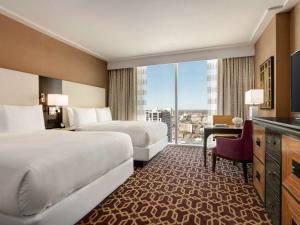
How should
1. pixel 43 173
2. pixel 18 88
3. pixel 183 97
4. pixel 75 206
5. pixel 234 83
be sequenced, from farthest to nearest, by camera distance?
pixel 183 97, pixel 234 83, pixel 18 88, pixel 75 206, pixel 43 173

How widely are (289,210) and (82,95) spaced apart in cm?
468

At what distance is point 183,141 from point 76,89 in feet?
11.3

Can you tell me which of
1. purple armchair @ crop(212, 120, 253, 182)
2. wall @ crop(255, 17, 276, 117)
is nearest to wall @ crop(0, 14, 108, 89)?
purple armchair @ crop(212, 120, 253, 182)

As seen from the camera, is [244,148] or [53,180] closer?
[53,180]

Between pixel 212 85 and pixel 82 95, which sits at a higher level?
pixel 212 85

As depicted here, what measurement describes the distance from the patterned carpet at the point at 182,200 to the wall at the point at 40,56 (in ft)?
9.48

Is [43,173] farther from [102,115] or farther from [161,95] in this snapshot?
[161,95]

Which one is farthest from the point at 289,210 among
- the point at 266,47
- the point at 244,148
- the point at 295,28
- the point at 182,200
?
the point at 266,47

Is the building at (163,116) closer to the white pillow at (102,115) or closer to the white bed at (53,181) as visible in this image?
the white pillow at (102,115)

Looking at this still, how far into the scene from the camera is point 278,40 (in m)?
3.02

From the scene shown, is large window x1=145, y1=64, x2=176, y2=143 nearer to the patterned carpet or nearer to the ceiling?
the ceiling

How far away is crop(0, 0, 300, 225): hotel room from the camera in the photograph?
149 cm

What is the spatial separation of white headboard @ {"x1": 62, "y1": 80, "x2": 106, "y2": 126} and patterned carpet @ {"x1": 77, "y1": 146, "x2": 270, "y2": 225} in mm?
2522

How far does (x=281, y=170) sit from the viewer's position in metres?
1.44
